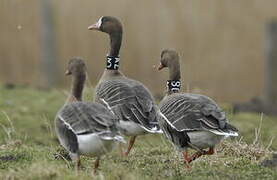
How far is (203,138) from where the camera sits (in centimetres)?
760

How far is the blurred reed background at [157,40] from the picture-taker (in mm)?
17188

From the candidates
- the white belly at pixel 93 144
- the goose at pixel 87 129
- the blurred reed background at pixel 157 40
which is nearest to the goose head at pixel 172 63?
the goose at pixel 87 129

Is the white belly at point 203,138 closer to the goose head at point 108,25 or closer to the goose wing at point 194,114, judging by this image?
the goose wing at point 194,114

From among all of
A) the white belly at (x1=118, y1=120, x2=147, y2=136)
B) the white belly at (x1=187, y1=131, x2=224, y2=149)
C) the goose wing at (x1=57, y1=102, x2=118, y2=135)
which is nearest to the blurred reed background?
the white belly at (x1=118, y1=120, x2=147, y2=136)

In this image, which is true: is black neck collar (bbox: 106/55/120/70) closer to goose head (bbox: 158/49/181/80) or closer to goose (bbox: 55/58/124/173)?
goose head (bbox: 158/49/181/80)

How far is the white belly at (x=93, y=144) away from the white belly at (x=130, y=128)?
5.03 feet

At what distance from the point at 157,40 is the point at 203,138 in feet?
34.8

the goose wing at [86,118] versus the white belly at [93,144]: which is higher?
the goose wing at [86,118]

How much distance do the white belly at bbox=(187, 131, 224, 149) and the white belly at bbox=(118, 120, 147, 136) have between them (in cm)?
118

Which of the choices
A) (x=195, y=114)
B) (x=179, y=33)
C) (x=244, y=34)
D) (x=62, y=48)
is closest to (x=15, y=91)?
(x=62, y=48)

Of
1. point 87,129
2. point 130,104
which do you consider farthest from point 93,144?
point 130,104

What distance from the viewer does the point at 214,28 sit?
1744 cm

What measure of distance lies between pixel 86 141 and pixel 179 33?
10.8 m

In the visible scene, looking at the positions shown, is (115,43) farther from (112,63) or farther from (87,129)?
(87,129)
